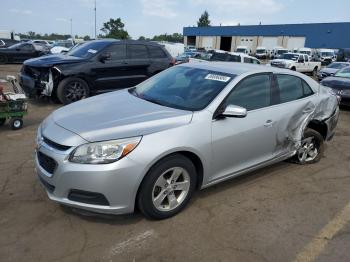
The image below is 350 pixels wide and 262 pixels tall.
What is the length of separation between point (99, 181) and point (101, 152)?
0.85 ft

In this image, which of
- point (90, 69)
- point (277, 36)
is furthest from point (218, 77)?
point (277, 36)

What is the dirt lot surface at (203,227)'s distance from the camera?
122 inches

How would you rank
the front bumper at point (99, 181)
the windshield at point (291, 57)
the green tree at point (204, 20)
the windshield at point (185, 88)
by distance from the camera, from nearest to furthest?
the front bumper at point (99, 181) → the windshield at point (185, 88) → the windshield at point (291, 57) → the green tree at point (204, 20)

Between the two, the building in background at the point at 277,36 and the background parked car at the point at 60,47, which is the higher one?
the building in background at the point at 277,36

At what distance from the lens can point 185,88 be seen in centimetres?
426

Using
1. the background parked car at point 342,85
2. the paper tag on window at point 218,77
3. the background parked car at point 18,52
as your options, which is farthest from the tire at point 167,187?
the background parked car at point 18,52

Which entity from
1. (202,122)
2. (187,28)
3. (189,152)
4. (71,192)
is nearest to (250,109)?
(202,122)

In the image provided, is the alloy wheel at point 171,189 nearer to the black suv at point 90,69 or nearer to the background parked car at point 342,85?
the black suv at point 90,69

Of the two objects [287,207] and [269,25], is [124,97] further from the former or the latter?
[269,25]

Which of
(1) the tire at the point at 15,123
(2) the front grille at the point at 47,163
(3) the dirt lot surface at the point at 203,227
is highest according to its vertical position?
(2) the front grille at the point at 47,163

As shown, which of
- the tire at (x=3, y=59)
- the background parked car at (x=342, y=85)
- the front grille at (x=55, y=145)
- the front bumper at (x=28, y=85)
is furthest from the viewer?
the tire at (x=3, y=59)

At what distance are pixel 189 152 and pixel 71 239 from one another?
140 cm

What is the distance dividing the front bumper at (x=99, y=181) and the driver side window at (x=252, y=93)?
4.81 ft

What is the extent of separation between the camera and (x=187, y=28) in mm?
82250
